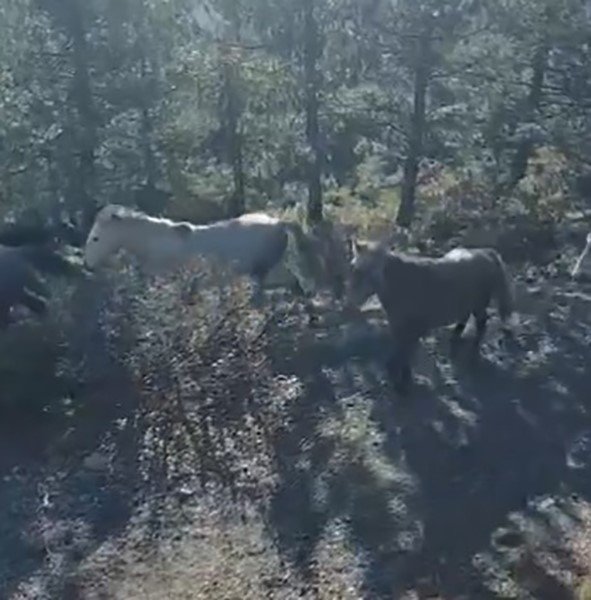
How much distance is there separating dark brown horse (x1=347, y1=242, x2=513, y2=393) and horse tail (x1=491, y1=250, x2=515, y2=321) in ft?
1.49

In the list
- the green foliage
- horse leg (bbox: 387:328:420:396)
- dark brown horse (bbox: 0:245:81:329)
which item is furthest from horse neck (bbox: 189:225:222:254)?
the green foliage

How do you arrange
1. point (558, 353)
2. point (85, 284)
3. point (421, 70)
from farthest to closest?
1. point (421, 70)
2. point (85, 284)
3. point (558, 353)

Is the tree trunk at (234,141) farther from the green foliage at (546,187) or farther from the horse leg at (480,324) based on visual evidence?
the horse leg at (480,324)

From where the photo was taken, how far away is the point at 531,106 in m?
23.2

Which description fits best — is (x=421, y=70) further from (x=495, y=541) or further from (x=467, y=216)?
(x=495, y=541)

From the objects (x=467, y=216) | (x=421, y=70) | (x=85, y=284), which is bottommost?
(x=467, y=216)

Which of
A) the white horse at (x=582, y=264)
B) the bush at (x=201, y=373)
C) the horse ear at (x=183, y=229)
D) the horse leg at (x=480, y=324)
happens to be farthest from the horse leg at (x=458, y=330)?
the white horse at (x=582, y=264)

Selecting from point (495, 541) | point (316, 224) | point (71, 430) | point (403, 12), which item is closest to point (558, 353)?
point (495, 541)

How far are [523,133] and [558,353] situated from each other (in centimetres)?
969

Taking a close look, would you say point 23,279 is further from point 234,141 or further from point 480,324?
point 234,141

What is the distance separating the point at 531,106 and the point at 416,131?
3.03 metres

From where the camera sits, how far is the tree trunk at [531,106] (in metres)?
23.2

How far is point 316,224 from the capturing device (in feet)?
69.3

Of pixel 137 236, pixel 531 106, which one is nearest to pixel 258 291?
pixel 137 236
